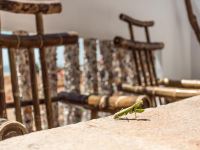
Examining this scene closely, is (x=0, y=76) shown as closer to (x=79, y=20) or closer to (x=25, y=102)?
(x=25, y=102)

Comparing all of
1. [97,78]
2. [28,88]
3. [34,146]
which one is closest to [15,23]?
[28,88]

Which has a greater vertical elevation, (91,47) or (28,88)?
(91,47)

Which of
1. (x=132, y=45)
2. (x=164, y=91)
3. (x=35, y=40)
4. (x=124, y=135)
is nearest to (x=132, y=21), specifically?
(x=132, y=45)

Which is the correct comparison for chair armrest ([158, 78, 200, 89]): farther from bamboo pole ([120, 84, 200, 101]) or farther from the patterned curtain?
the patterned curtain

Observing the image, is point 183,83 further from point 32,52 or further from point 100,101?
point 32,52

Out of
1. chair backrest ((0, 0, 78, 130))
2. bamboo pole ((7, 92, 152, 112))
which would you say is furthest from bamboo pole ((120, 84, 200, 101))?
chair backrest ((0, 0, 78, 130))

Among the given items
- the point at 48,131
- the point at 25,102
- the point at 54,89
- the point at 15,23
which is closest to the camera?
the point at 48,131
